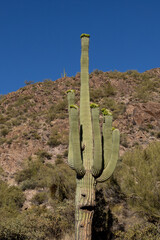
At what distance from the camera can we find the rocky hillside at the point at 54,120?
60.5ft

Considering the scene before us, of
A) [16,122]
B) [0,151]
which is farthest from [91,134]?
[16,122]

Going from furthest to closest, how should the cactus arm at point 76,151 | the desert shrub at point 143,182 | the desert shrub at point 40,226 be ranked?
the desert shrub at point 143,182 → the desert shrub at point 40,226 → the cactus arm at point 76,151

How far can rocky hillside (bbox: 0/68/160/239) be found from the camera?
18453 millimetres

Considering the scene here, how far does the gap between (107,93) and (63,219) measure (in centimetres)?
2178

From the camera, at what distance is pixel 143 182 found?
383 inches

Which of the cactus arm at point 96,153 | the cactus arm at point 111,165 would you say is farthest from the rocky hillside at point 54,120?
the cactus arm at point 96,153

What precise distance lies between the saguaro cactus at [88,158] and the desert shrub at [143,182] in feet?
10.3

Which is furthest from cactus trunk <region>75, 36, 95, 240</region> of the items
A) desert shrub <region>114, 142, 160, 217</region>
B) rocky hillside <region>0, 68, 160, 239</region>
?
rocky hillside <region>0, 68, 160, 239</region>

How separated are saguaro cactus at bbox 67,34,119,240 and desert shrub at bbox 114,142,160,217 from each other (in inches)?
123

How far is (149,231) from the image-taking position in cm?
800

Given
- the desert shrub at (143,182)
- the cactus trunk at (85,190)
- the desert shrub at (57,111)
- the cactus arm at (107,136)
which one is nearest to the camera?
the cactus trunk at (85,190)

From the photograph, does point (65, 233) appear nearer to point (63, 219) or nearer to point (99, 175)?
point (63, 219)

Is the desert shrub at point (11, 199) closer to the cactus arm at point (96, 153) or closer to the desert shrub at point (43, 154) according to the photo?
the desert shrub at point (43, 154)

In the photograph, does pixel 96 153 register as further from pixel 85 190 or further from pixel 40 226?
pixel 40 226
